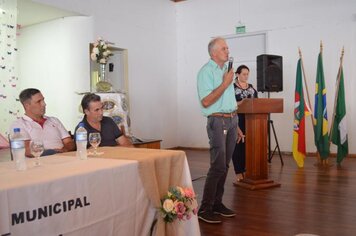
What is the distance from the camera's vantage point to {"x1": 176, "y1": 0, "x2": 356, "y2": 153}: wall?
5777 millimetres

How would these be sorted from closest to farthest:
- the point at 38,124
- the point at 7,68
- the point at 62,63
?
the point at 38,124, the point at 7,68, the point at 62,63

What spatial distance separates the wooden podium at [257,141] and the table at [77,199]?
1895 millimetres

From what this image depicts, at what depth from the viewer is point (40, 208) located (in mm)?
1247

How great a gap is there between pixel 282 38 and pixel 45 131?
4.87 m

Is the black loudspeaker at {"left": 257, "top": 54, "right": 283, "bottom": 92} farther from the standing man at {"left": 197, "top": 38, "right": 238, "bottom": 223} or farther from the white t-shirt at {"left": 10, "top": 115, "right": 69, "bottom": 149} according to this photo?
the white t-shirt at {"left": 10, "top": 115, "right": 69, "bottom": 149}

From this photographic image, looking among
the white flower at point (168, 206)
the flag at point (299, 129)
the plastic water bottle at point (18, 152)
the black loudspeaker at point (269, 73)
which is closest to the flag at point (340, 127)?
the flag at point (299, 129)

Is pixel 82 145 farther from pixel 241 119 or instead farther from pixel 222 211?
pixel 241 119

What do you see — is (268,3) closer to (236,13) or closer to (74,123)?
(236,13)

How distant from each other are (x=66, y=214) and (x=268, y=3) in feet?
19.7

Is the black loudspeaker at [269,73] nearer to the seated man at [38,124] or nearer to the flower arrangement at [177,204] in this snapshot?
the seated man at [38,124]

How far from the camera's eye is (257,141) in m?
3.65

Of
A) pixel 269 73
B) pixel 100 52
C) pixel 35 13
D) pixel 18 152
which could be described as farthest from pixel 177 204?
pixel 35 13

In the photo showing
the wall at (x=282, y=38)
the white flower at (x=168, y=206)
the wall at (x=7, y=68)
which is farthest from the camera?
the wall at (x=282, y=38)

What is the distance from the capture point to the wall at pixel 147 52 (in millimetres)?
5866
